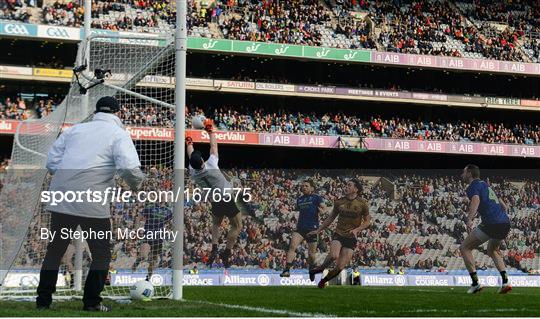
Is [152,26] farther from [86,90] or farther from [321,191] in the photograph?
[86,90]

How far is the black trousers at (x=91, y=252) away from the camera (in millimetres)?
8836

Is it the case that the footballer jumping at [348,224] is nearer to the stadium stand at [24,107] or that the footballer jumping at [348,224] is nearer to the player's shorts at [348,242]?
the player's shorts at [348,242]

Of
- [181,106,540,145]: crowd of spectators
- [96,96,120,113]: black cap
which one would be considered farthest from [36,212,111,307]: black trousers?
[181,106,540,145]: crowd of spectators

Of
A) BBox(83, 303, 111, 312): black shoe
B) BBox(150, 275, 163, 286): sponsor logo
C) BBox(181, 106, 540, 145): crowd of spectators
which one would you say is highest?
BBox(181, 106, 540, 145): crowd of spectators

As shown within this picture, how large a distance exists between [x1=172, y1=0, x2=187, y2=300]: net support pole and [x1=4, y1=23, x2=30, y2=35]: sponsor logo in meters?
28.2

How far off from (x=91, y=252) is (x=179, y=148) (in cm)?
273

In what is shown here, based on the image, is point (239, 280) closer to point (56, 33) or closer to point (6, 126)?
point (6, 126)

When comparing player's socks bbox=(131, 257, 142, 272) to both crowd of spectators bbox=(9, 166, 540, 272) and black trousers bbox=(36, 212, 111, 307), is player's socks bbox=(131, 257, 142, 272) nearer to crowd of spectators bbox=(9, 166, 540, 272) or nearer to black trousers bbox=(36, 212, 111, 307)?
crowd of spectators bbox=(9, 166, 540, 272)

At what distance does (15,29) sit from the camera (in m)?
38.2

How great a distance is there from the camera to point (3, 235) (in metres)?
12.0

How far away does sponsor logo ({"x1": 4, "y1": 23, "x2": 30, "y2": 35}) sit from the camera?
1495 inches

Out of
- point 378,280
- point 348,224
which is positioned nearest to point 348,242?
point 348,224

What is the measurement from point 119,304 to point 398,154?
37006mm

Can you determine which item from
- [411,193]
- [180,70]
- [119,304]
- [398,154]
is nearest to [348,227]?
[180,70]
